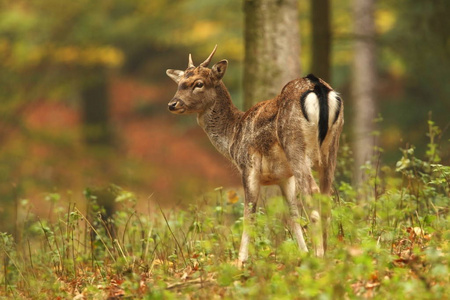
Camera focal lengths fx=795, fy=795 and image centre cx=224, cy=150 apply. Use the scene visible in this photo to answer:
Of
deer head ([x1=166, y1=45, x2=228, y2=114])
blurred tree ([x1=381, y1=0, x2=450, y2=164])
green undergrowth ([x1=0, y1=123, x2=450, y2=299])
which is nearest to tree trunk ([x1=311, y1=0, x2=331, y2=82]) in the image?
blurred tree ([x1=381, y1=0, x2=450, y2=164])

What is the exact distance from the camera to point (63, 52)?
1789 cm

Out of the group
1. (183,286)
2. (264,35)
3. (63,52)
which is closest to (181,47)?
(63,52)

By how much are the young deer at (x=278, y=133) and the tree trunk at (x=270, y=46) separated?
1525mm

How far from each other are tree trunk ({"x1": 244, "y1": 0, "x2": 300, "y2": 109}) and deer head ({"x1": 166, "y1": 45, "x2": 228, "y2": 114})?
1.59 m

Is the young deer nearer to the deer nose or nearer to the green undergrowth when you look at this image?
the deer nose

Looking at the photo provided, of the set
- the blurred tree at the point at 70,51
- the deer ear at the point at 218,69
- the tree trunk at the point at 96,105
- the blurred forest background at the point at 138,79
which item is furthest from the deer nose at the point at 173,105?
the tree trunk at the point at 96,105

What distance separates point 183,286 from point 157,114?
76.4ft

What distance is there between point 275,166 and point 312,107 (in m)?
0.81

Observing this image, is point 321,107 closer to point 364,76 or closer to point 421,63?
point 421,63

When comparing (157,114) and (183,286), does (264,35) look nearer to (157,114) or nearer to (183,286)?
(183,286)

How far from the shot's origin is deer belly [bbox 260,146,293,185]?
7090mm

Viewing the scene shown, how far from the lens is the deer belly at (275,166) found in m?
7.09

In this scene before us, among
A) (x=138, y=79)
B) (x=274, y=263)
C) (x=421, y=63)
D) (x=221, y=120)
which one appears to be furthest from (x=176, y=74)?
(x=138, y=79)

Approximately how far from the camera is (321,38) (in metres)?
12.6
